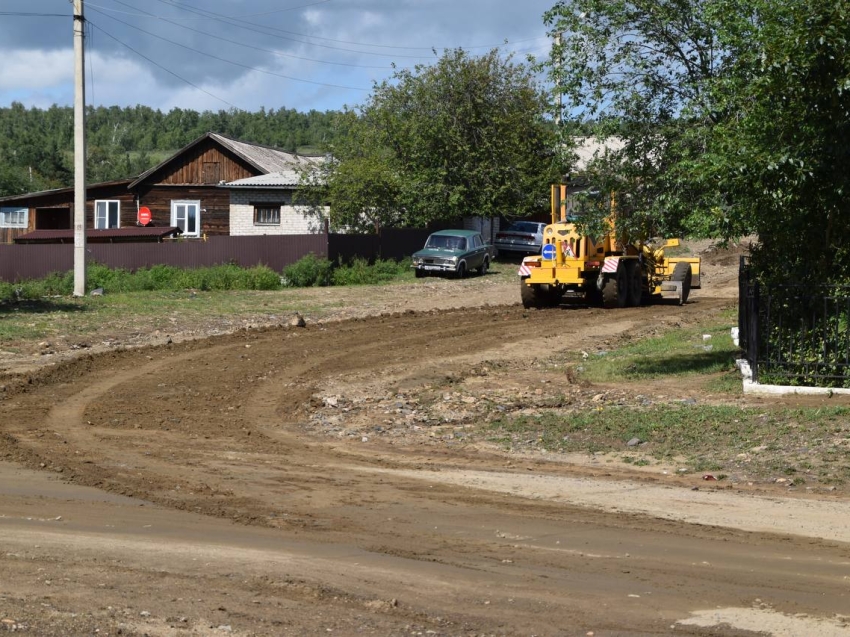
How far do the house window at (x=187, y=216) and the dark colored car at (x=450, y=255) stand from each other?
1786cm

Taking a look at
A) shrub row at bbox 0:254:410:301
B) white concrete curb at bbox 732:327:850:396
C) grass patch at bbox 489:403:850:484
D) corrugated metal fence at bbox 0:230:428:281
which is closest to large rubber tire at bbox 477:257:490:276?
shrub row at bbox 0:254:410:301

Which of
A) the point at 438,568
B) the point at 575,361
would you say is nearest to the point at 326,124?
the point at 575,361

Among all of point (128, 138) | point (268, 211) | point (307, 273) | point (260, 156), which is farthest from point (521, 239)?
point (128, 138)

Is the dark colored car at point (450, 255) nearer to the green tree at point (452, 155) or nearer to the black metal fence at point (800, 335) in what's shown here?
the green tree at point (452, 155)

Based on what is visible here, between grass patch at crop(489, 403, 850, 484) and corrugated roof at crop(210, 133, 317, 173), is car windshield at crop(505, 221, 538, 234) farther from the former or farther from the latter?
grass patch at crop(489, 403, 850, 484)

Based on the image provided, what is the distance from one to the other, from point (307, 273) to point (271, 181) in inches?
660

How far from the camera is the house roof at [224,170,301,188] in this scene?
168ft

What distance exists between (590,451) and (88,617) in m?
6.79

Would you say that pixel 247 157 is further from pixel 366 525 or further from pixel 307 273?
pixel 366 525

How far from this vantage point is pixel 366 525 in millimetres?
8383

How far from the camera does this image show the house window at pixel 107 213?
183 feet

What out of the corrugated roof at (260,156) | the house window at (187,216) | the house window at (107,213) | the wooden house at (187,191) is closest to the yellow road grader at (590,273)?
Answer: the corrugated roof at (260,156)

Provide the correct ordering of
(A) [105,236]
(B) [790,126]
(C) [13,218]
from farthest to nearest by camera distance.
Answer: (C) [13,218]
(A) [105,236]
(B) [790,126]

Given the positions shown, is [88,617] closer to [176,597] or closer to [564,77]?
[176,597]
